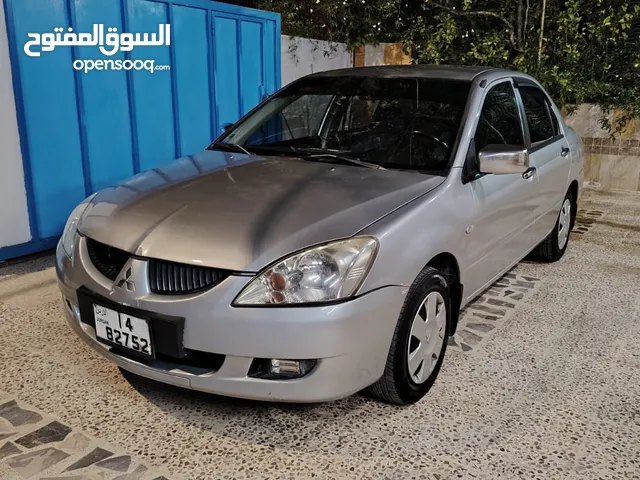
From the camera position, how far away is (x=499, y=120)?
11.6ft

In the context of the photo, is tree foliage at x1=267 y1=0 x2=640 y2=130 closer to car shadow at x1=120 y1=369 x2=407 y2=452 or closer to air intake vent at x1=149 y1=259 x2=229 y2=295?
car shadow at x1=120 y1=369 x2=407 y2=452

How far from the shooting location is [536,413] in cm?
271

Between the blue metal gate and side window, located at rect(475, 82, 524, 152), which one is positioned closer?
side window, located at rect(475, 82, 524, 152)

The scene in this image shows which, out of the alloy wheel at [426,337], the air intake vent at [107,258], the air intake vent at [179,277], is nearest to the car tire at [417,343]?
the alloy wheel at [426,337]

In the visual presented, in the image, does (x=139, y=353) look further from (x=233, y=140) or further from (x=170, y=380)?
(x=233, y=140)

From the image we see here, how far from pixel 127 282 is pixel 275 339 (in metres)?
0.65

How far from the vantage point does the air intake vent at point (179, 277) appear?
7.45ft

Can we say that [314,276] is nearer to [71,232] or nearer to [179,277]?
[179,277]

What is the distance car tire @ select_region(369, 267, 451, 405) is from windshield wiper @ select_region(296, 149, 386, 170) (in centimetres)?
69

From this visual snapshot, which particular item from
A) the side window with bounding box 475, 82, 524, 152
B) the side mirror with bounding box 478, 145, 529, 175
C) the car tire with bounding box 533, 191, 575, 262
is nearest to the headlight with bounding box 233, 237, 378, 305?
the side mirror with bounding box 478, 145, 529, 175

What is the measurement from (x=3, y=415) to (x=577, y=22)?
8.12m

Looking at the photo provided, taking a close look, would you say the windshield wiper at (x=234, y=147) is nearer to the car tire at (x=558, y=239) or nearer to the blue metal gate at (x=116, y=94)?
the blue metal gate at (x=116, y=94)

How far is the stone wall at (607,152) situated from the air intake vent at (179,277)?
7.28 metres

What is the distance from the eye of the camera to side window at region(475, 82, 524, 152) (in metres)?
3.28
